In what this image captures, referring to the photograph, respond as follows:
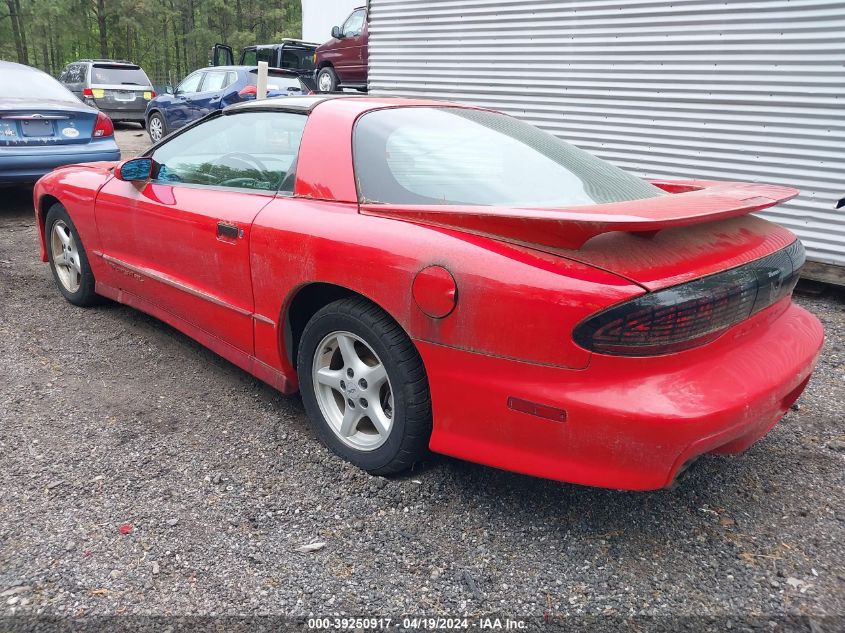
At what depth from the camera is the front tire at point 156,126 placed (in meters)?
13.2

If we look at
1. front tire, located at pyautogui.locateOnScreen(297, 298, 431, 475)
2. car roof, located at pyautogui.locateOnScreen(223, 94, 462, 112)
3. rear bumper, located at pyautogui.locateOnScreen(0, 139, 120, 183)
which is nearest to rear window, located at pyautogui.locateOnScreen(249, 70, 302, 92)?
rear bumper, located at pyautogui.locateOnScreen(0, 139, 120, 183)

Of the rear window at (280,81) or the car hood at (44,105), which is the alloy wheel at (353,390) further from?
the rear window at (280,81)

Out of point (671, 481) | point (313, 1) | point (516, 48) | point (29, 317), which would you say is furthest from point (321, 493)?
point (313, 1)

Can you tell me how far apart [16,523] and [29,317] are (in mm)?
2379

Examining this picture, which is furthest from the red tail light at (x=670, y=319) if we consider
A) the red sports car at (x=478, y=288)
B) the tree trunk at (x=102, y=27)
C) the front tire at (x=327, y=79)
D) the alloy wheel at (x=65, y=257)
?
the tree trunk at (x=102, y=27)

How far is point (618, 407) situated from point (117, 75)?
17.4 meters

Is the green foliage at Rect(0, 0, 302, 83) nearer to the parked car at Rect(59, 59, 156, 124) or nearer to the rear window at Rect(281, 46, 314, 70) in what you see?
the parked car at Rect(59, 59, 156, 124)

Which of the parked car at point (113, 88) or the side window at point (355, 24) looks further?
the parked car at point (113, 88)

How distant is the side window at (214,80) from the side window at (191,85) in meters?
0.21

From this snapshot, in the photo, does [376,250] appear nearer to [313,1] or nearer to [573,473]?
[573,473]

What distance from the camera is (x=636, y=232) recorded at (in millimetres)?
1975

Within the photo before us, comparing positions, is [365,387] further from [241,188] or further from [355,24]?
[355,24]

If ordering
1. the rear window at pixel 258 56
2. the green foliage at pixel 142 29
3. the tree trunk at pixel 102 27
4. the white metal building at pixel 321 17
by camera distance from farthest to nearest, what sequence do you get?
the green foliage at pixel 142 29, the tree trunk at pixel 102 27, the white metal building at pixel 321 17, the rear window at pixel 258 56

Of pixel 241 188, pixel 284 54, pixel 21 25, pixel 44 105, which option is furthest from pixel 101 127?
pixel 21 25
